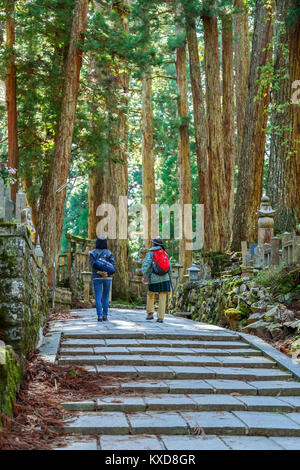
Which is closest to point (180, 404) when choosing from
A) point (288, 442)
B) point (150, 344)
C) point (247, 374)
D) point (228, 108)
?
point (288, 442)

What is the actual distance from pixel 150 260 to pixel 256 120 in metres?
7.80

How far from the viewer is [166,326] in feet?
34.4

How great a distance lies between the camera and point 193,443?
15.2 feet

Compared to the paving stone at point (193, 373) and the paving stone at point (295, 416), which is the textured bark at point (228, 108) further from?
the paving stone at point (295, 416)

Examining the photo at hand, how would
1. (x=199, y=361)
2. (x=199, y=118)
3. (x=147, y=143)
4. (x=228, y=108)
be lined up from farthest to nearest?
(x=147, y=143), (x=228, y=108), (x=199, y=118), (x=199, y=361)

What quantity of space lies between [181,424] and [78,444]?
2.99 ft

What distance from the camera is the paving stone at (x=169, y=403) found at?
18.3 ft

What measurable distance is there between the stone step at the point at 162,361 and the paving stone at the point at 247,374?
236mm

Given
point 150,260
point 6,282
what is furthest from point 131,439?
point 150,260

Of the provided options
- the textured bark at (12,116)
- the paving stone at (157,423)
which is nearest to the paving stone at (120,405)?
the paving stone at (157,423)

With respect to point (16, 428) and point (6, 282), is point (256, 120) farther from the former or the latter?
point (16, 428)

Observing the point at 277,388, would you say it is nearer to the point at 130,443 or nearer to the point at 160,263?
the point at 130,443

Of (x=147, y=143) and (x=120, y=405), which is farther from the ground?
(x=147, y=143)

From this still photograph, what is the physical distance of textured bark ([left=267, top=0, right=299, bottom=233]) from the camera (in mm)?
14211
